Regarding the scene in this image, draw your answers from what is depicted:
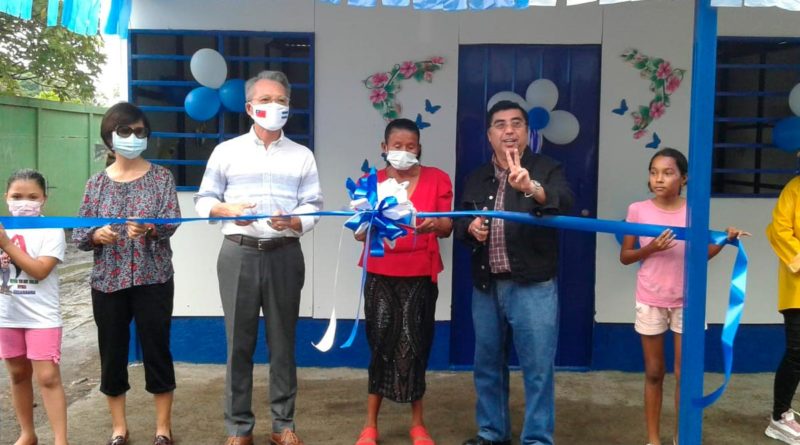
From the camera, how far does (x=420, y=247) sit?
12.8 feet

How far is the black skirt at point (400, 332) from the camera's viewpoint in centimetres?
393

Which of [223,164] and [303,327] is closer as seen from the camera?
[223,164]

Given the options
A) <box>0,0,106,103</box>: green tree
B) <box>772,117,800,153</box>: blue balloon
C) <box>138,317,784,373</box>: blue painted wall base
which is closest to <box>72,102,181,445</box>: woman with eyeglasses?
<box>138,317,784,373</box>: blue painted wall base

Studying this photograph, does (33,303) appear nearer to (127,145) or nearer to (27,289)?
(27,289)

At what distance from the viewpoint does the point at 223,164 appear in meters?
3.81

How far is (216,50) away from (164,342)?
2.13 m

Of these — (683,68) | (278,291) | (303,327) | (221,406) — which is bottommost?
(221,406)

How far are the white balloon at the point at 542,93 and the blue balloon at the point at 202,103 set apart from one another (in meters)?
2.01

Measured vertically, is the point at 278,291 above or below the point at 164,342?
above

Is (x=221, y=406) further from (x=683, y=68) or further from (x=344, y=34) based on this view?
(x=683, y=68)

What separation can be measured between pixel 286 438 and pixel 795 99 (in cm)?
370

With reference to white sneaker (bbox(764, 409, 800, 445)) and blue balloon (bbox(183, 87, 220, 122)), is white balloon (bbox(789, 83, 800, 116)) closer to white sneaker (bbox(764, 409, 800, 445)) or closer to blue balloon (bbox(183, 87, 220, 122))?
white sneaker (bbox(764, 409, 800, 445))

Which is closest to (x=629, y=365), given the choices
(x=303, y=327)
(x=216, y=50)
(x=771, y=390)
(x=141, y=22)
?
(x=771, y=390)

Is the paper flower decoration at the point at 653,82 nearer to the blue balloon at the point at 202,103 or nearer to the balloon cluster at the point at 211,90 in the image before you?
the balloon cluster at the point at 211,90
